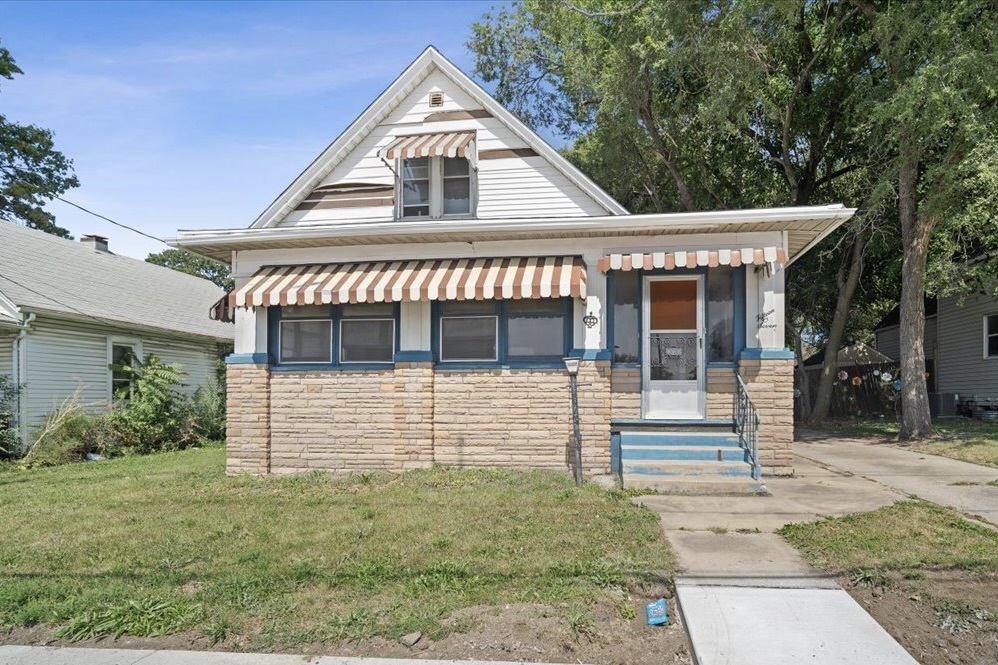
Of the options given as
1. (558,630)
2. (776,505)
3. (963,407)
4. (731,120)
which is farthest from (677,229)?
(963,407)

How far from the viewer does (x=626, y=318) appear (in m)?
9.27

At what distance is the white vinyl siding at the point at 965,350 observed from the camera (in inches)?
726

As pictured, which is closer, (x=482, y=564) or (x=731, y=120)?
(x=482, y=564)

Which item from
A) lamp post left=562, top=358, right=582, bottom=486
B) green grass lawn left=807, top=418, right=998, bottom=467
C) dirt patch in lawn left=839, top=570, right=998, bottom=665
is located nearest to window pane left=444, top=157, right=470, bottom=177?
lamp post left=562, top=358, right=582, bottom=486

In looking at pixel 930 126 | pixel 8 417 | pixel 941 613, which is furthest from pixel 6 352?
pixel 930 126

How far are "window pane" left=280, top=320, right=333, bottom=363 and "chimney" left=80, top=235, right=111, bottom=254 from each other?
1402cm

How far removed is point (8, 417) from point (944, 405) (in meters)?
24.8

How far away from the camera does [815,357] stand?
26.8 meters

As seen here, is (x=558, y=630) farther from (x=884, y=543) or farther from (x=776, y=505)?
(x=776, y=505)

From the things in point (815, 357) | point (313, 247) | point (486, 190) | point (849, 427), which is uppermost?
point (486, 190)

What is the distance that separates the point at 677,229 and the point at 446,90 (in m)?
4.65

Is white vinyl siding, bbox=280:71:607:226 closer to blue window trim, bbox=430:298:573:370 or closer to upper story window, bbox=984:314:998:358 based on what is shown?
blue window trim, bbox=430:298:573:370

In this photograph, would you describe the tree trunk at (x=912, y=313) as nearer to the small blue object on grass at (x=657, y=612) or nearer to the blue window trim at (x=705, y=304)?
the blue window trim at (x=705, y=304)

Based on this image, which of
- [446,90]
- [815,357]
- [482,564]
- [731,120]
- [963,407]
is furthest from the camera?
[815,357]
